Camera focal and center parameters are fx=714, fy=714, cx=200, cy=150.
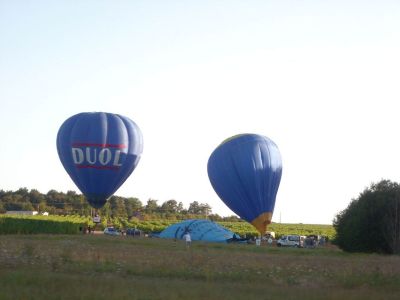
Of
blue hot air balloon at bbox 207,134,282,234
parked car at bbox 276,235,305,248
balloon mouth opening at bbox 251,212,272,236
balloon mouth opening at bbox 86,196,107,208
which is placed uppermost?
blue hot air balloon at bbox 207,134,282,234

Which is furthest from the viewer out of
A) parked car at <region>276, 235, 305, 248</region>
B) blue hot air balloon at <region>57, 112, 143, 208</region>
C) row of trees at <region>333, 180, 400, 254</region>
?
parked car at <region>276, 235, 305, 248</region>

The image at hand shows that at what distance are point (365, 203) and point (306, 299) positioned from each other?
26.8m

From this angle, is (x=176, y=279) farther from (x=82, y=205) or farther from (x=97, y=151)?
(x=82, y=205)

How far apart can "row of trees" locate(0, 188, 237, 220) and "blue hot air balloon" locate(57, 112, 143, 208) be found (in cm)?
7769

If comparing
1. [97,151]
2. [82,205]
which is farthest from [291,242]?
[82,205]

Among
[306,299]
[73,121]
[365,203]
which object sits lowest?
[306,299]

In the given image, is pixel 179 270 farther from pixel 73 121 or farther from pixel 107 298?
pixel 73 121

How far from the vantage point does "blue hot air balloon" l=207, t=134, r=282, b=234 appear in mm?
44062

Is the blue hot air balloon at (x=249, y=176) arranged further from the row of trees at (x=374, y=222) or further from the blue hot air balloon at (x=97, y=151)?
the blue hot air balloon at (x=97, y=151)

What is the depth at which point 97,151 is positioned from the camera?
42938 millimetres

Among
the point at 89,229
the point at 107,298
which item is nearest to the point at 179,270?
the point at 107,298

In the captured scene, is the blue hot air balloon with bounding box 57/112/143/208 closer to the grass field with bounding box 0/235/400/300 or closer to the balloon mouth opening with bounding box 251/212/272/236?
the balloon mouth opening with bounding box 251/212/272/236

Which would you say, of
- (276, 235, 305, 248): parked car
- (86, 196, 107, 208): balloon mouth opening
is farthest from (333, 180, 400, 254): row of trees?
(86, 196, 107, 208): balloon mouth opening

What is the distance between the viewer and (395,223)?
125ft
